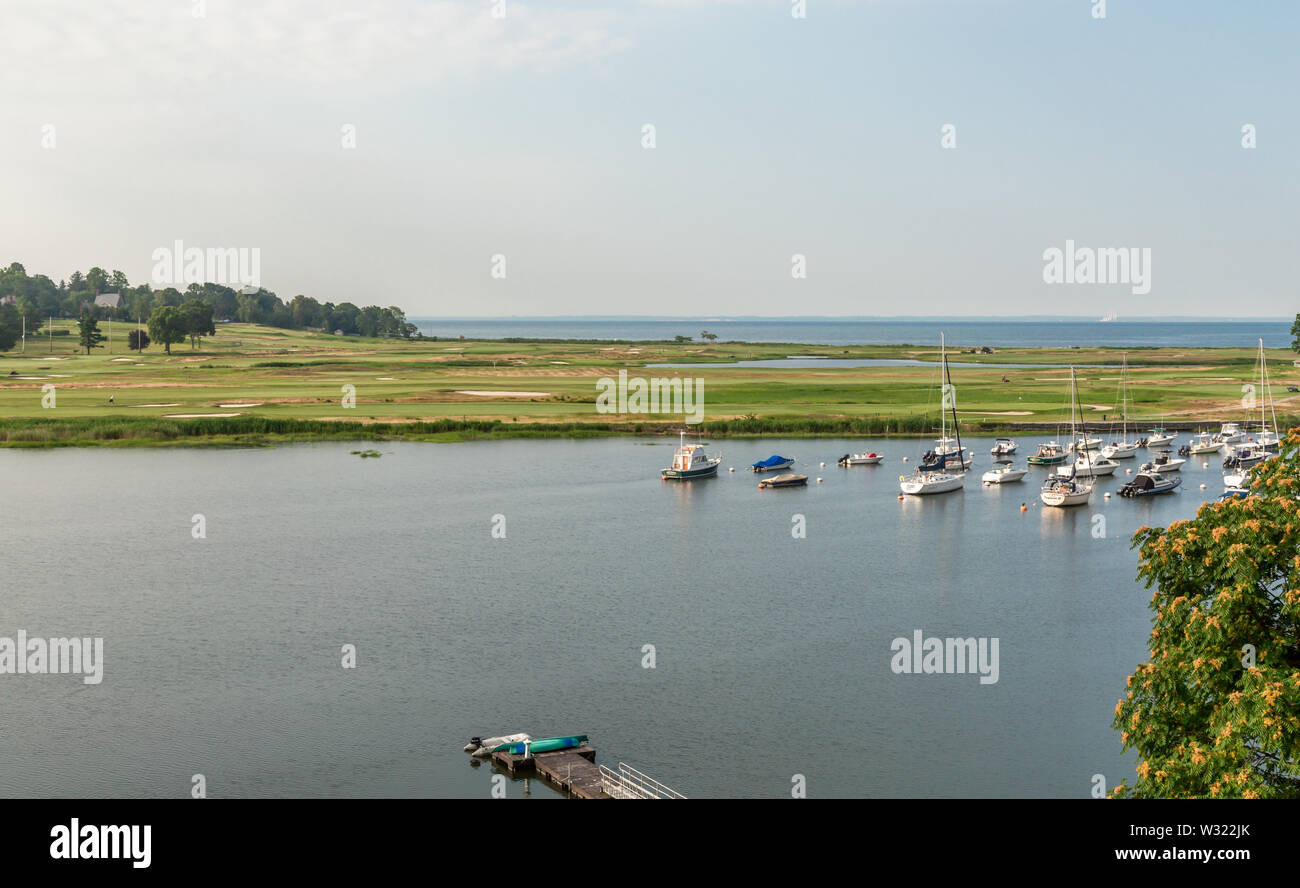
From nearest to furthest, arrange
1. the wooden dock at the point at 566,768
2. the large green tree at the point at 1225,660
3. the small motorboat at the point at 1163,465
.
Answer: the large green tree at the point at 1225,660
the wooden dock at the point at 566,768
the small motorboat at the point at 1163,465

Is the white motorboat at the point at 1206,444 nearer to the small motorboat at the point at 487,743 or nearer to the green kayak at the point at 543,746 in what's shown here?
the green kayak at the point at 543,746

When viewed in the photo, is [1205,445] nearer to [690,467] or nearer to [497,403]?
[690,467]

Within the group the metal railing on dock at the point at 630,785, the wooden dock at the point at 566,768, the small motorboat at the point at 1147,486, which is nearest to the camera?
the metal railing on dock at the point at 630,785

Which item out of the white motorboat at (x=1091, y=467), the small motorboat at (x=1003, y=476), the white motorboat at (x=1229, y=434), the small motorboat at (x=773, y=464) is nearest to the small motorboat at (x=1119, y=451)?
the white motorboat at (x=1091, y=467)

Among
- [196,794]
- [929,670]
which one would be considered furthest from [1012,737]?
[196,794]

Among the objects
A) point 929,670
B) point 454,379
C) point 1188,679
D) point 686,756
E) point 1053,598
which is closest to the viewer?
point 1188,679

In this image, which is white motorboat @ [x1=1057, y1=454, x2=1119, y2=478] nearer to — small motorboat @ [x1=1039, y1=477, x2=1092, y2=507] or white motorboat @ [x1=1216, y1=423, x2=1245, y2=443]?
small motorboat @ [x1=1039, y1=477, x2=1092, y2=507]

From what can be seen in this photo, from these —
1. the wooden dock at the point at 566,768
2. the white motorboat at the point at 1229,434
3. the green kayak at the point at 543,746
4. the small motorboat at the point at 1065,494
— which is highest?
the white motorboat at the point at 1229,434
